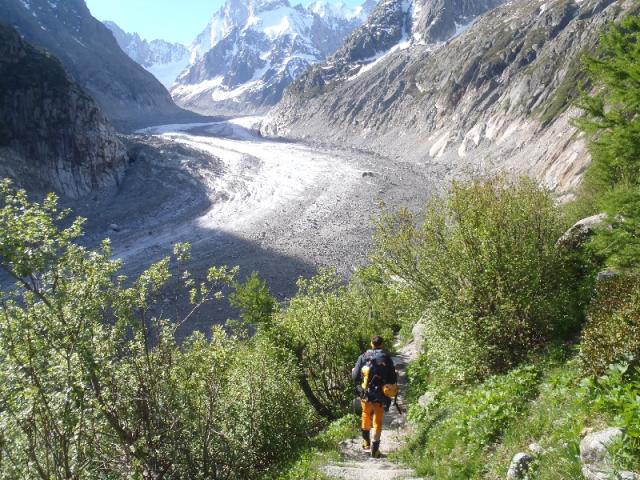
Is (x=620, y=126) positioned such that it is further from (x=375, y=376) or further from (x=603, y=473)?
(x=375, y=376)

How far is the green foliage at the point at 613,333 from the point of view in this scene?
285 inches

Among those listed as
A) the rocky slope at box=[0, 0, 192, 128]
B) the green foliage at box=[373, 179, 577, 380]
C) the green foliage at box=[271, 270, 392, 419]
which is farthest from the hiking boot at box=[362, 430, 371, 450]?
the rocky slope at box=[0, 0, 192, 128]

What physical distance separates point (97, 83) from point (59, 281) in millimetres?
207378

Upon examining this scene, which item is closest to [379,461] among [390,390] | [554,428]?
[390,390]

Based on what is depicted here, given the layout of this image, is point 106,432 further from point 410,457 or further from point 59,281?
point 410,457

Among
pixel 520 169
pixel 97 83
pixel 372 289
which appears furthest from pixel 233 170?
pixel 97 83

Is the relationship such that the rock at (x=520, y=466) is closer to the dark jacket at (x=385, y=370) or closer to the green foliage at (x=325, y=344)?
the dark jacket at (x=385, y=370)

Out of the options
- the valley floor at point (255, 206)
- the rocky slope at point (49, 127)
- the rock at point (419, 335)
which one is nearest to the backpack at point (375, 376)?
the rock at point (419, 335)

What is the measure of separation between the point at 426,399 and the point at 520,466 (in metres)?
5.85

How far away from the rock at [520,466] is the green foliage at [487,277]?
400 cm

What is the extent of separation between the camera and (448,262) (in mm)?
11477

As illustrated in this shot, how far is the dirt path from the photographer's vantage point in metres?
9.12

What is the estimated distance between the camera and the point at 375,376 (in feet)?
34.3

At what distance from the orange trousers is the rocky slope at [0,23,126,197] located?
3110 inches
